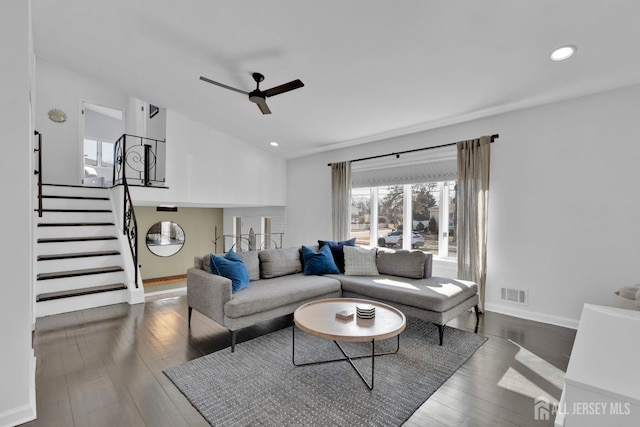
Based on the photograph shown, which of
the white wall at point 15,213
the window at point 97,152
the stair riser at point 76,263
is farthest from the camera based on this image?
the window at point 97,152

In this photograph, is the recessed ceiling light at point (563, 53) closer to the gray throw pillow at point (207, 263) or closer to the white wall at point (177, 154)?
the gray throw pillow at point (207, 263)

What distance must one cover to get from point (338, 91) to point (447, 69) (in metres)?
1.34

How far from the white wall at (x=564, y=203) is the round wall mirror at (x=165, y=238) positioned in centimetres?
701

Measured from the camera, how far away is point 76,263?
440 cm

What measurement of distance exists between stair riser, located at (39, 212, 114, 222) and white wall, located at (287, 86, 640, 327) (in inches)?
231

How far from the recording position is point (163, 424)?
6.20 feet

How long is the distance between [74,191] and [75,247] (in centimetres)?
148

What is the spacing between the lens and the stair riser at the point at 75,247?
14.3ft

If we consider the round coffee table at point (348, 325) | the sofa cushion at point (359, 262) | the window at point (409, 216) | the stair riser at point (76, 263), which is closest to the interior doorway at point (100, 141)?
the stair riser at point (76, 263)

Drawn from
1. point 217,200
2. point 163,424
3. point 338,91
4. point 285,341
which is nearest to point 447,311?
point 285,341

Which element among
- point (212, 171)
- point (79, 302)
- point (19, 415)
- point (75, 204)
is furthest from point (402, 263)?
point (75, 204)

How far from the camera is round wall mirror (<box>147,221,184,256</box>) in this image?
25.3 feet

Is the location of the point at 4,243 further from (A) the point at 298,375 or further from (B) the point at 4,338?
(A) the point at 298,375

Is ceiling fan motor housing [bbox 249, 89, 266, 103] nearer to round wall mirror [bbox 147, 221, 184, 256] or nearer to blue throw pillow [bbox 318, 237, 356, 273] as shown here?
blue throw pillow [bbox 318, 237, 356, 273]
